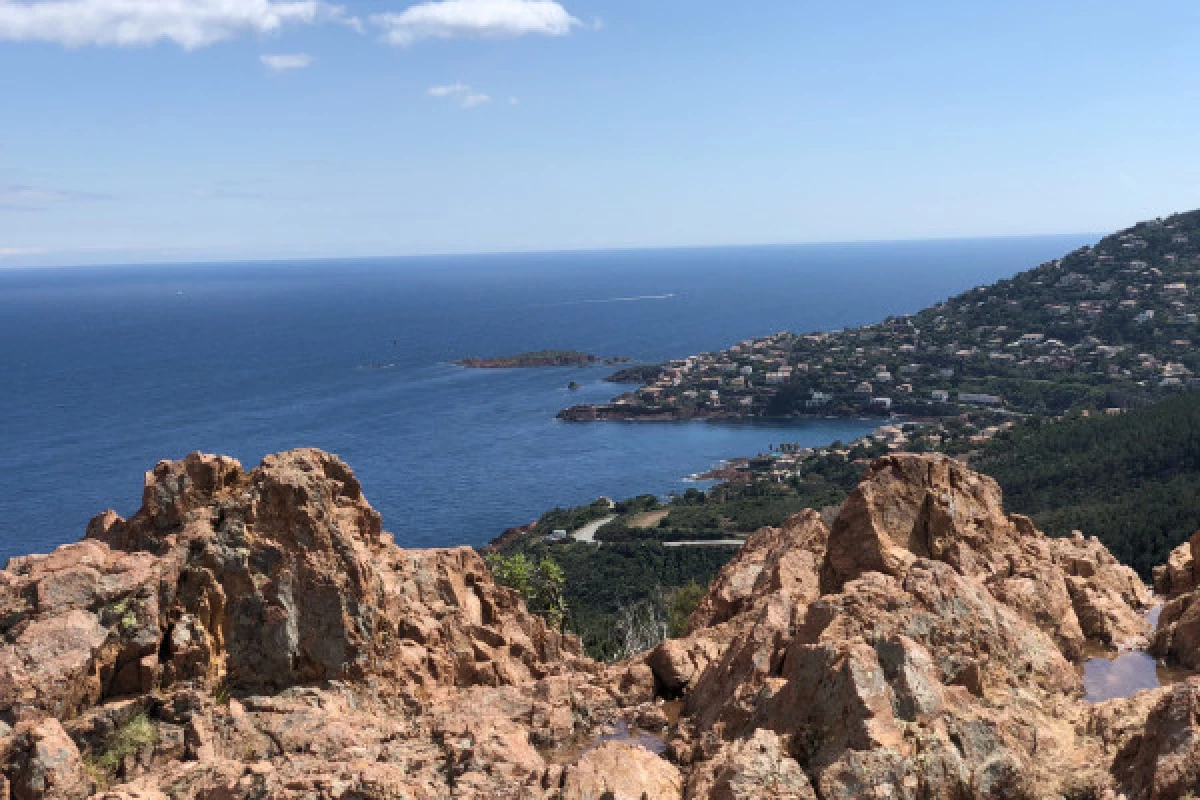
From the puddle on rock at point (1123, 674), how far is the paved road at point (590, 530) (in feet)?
214

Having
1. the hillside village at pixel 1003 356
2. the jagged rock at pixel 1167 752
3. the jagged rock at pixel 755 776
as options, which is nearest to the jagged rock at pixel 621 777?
the jagged rock at pixel 755 776

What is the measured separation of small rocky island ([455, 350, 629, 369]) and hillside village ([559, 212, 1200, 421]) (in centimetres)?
1884

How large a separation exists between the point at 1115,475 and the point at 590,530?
42.0m

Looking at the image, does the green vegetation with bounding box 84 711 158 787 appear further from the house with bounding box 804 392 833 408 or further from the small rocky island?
the small rocky island

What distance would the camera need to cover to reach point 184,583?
18.0 meters

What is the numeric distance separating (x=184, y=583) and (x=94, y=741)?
3052mm

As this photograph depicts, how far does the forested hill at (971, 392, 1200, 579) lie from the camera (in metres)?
50.9

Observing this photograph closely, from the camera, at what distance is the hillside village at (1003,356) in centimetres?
13250

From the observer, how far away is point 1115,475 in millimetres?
70500

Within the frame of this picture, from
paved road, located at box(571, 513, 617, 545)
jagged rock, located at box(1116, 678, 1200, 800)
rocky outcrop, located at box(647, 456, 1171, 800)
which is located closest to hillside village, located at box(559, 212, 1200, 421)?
paved road, located at box(571, 513, 617, 545)

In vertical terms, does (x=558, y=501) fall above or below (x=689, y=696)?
below

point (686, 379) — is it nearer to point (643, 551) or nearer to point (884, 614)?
point (643, 551)

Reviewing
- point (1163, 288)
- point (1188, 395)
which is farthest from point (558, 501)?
point (1163, 288)

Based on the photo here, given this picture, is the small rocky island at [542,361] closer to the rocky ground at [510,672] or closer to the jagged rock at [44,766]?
the rocky ground at [510,672]
